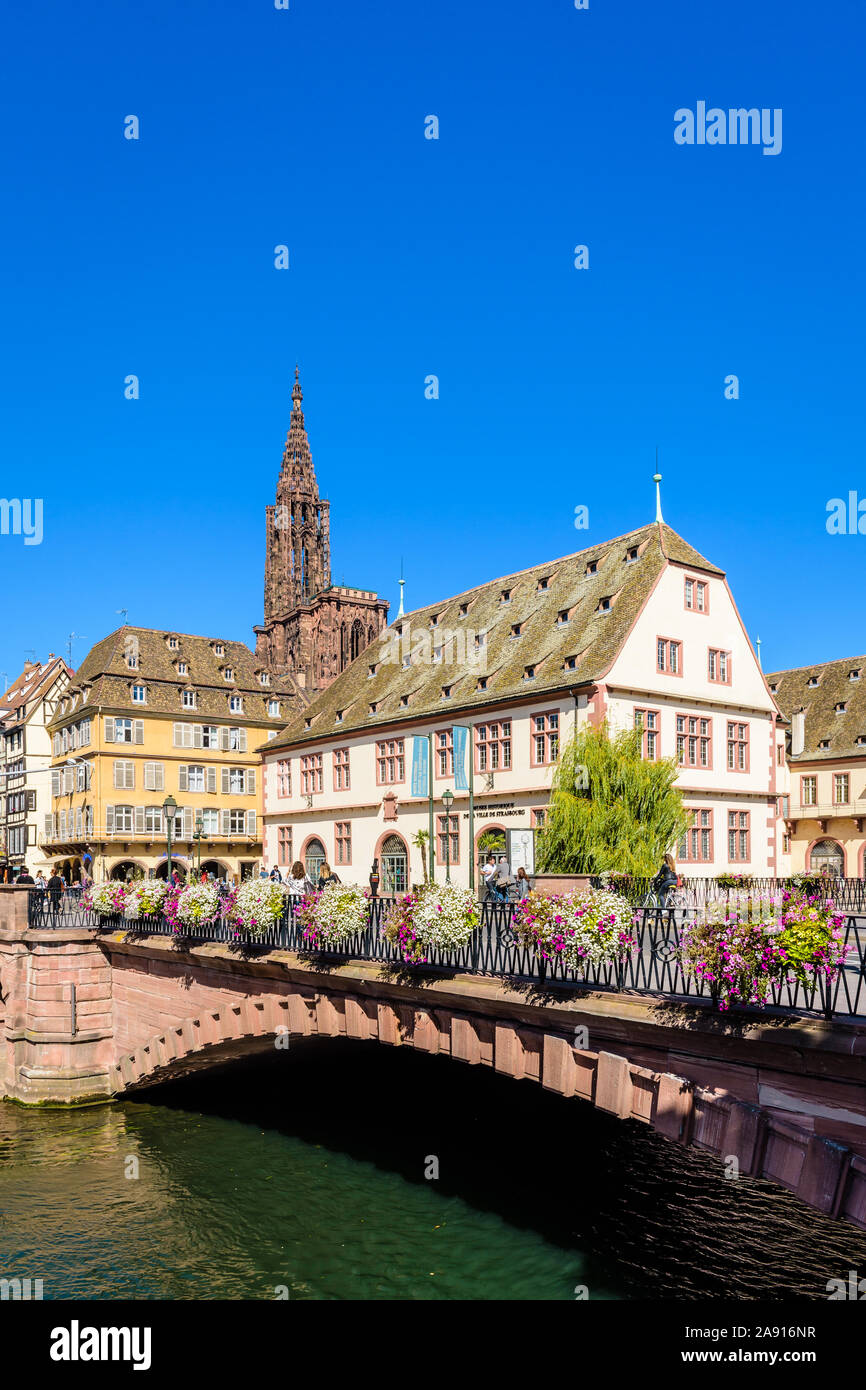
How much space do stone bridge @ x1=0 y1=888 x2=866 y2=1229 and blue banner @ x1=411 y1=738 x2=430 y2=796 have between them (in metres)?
14.0

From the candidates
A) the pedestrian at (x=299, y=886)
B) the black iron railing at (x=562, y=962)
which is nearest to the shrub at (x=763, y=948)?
the black iron railing at (x=562, y=962)

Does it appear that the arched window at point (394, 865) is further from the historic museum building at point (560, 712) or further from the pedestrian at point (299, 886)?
the pedestrian at point (299, 886)

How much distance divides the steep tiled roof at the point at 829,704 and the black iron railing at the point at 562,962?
36.5m

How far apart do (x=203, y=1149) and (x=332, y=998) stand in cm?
643

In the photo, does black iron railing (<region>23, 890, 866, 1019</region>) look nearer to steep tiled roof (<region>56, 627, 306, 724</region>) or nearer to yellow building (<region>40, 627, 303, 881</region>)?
yellow building (<region>40, 627, 303, 881</region>)

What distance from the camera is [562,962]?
1393 cm

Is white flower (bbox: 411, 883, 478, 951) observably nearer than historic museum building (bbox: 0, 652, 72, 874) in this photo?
Yes

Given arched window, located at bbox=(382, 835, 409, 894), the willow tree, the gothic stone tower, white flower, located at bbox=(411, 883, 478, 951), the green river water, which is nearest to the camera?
white flower, located at bbox=(411, 883, 478, 951)

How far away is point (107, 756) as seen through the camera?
56.8 m

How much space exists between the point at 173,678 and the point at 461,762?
27.0m

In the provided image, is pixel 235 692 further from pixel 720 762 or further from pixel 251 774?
pixel 720 762

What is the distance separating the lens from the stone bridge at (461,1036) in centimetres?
1027

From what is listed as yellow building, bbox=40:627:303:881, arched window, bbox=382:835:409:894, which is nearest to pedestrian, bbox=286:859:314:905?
arched window, bbox=382:835:409:894

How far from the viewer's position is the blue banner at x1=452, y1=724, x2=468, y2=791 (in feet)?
124
